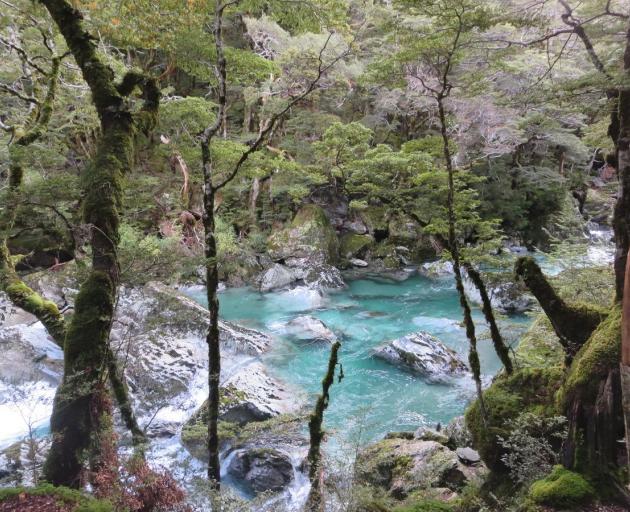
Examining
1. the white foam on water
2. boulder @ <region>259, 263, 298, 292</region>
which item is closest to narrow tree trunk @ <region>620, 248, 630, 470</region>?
the white foam on water

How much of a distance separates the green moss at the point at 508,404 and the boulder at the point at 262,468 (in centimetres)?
275

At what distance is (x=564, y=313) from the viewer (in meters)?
4.59

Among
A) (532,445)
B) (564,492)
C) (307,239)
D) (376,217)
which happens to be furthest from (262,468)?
(376,217)

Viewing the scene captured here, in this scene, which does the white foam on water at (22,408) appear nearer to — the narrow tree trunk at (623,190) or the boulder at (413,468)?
the boulder at (413,468)

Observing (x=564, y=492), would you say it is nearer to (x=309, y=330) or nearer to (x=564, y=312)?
(x=564, y=312)

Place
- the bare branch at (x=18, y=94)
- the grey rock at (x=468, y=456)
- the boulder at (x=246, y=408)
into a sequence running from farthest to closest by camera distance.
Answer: the boulder at (x=246, y=408)
the bare branch at (x=18, y=94)
the grey rock at (x=468, y=456)

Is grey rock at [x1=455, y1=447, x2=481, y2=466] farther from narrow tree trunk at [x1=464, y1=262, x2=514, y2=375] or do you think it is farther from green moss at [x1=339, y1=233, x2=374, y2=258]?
green moss at [x1=339, y1=233, x2=374, y2=258]


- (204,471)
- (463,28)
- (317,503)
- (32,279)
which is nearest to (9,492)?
(317,503)

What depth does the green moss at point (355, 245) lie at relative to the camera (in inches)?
717

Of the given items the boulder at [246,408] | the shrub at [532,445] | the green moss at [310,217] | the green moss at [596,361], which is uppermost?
the green moss at [310,217]

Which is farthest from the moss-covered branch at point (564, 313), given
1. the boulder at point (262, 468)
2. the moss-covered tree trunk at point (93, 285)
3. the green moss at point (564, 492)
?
the moss-covered tree trunk at point (93, 285)

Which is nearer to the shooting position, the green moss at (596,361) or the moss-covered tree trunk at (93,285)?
the green moss at (596,361)

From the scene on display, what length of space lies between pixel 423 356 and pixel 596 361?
5602 mm

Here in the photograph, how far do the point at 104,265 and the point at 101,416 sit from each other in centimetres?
159
